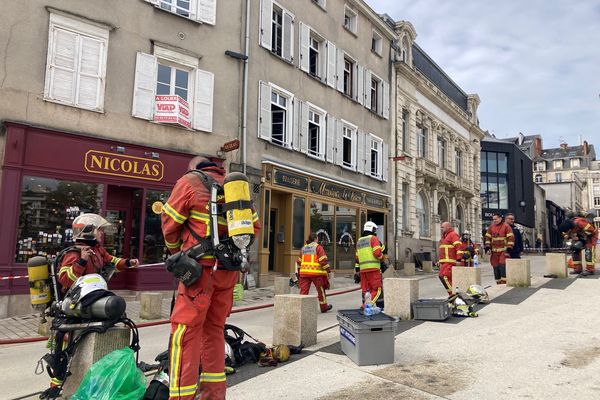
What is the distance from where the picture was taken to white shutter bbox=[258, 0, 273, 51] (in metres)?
16.5

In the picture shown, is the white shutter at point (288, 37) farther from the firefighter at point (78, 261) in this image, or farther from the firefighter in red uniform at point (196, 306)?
the firefighter in red uniform at point (196, 306)

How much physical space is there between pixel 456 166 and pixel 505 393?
3132 cm

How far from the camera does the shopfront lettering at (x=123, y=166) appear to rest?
12.0 m

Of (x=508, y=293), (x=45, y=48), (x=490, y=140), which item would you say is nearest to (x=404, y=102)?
(x=508, y=293)

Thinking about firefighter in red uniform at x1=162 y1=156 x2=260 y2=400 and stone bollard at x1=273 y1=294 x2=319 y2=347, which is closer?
firefighter in red uniform at x1=162 y1=156 x2=260 y2=400

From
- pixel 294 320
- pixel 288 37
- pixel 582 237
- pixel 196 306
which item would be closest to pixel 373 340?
pixel 294 320

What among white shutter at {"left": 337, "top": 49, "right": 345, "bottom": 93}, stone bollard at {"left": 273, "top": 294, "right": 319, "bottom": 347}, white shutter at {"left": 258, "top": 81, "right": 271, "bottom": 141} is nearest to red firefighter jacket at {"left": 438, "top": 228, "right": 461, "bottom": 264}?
stone bollard at {"left": 273, "top": 294, "right": 319, "bottom": 347}

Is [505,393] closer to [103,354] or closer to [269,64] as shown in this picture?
[103,354]

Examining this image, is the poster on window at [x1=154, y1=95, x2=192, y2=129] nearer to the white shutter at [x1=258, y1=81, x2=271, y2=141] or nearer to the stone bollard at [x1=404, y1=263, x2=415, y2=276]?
the white shutter at [x1=258, y1=81, x2=271, y2=141]

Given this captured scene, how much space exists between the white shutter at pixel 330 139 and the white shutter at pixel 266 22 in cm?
451

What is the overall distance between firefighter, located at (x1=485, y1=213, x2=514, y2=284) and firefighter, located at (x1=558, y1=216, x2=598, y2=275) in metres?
2.83

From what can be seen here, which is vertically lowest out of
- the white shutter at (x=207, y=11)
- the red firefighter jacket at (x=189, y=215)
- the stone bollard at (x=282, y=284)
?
the stone bollard at (x=282, y=284)

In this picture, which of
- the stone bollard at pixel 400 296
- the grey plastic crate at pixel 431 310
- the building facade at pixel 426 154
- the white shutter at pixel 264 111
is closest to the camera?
the grey plastic crate at pixel 431 310

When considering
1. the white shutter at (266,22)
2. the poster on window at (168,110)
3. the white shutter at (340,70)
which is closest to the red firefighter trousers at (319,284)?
the poster on window at (168,110)
